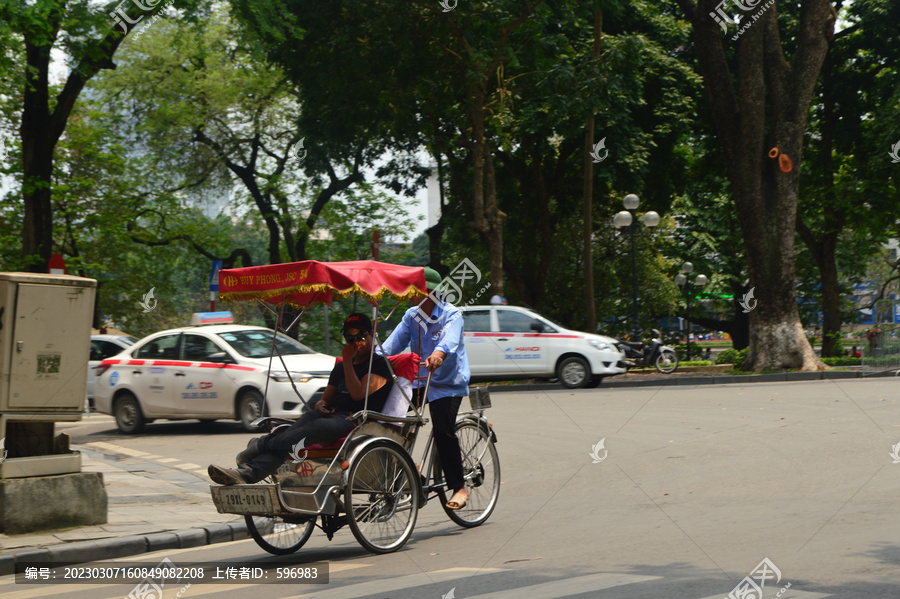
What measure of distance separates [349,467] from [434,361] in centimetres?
95

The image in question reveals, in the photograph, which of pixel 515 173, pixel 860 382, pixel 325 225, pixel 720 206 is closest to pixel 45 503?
pixel 860 382

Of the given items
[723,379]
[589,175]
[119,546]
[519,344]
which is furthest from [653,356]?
[119,546]

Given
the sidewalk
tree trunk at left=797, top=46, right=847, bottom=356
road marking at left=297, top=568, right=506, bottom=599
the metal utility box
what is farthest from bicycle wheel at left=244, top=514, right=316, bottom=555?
tree trunk at left=797, top=46, right=847, bottom=356

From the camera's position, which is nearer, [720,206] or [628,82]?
[628,82]

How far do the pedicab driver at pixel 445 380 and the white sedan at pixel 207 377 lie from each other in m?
6.79

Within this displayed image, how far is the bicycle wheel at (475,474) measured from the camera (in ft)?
23.4

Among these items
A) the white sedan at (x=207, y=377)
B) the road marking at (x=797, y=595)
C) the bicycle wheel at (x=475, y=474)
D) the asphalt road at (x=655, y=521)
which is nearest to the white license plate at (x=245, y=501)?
the asphalt road at (x=655, y=521)

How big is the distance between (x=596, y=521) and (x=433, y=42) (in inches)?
718

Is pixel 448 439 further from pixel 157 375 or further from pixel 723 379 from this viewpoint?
pixel 723 379

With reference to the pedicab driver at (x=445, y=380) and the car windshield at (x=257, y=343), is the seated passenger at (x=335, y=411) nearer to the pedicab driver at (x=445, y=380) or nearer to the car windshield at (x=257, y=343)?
the pedicab driver at (x=445, y=380)

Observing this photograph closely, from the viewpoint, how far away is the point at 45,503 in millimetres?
7227

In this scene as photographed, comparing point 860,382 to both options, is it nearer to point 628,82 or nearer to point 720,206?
point 628,82

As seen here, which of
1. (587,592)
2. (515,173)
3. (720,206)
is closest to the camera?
(587,592)
